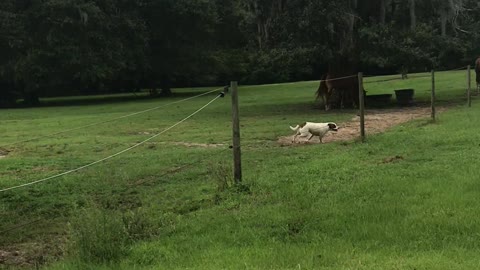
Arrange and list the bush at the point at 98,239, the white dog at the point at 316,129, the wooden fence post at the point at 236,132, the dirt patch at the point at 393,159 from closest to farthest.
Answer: the bush at the point at 98,239 < the wooden fence post at the point at 236,132 < the dirt patch at the point at 393,159 < the white dog at the point at 316,129

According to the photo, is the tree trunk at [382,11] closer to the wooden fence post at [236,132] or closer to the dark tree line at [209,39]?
the dark tree line at [209,39]

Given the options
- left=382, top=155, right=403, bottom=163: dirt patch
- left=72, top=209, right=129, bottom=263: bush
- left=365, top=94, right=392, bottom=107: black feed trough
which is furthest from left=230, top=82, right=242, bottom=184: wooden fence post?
left=365, top=94, right=392, bottom=107: black feed trough

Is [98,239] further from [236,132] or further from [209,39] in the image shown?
[209,39]

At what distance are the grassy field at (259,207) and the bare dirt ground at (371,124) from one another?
3.92ft

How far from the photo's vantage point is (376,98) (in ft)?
80.7

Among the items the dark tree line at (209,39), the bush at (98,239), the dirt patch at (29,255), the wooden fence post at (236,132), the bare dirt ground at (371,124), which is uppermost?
the dark tree line at (209,39)

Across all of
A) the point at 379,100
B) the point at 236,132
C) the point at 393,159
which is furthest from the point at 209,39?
the point at 236,132

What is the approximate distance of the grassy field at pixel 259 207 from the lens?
4910mm

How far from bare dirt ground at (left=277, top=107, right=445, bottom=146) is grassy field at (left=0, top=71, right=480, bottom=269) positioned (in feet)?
3.92

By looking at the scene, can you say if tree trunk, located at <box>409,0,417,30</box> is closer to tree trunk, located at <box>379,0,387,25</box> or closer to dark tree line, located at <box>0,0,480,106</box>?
dark tree line, located at <box>0,0,480,106</box>

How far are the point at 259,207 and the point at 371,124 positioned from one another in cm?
1054

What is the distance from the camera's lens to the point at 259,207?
6.58 metres

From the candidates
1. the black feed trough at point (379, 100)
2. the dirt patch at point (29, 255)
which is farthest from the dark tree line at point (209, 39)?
the dirt patch at point (29, 255)

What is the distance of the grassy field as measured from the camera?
491cm
